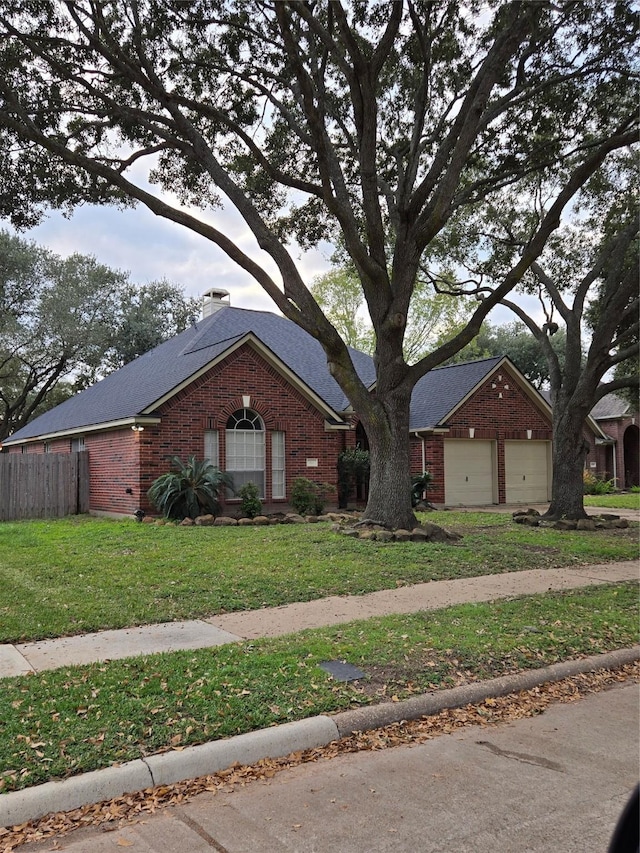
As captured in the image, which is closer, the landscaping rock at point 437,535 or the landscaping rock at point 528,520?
the landscaping rock at point 437,535

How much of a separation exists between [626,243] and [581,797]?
46.3ft

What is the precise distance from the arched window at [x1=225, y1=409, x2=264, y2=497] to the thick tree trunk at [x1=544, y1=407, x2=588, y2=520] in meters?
7.58

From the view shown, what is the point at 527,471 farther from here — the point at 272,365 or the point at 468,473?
the point at 272,365

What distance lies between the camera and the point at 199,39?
42.3 ft

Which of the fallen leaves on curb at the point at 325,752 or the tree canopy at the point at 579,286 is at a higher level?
the tree canopy at the point at 579,286

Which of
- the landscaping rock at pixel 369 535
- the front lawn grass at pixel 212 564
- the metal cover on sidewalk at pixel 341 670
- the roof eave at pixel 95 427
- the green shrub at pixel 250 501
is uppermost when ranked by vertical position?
the roof eave at pixel 95 427

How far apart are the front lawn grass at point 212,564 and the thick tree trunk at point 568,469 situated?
128cm

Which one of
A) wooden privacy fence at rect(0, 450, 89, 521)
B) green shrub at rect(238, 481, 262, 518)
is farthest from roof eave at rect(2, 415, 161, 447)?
green shrub at rect(238, 481, 262, 518)

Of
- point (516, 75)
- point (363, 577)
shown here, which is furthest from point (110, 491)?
point (516, 75)

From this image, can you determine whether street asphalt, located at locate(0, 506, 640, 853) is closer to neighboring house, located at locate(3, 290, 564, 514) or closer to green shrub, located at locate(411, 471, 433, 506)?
neighboring house, located at locate(3, 290, 564, 514)

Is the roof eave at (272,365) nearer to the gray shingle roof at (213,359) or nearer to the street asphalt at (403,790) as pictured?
the gray shingle roof at (213,359)

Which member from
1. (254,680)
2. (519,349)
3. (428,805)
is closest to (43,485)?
(254,680)

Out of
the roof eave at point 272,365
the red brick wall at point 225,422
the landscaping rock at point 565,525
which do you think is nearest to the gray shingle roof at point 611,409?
the roof eave at point 272,365

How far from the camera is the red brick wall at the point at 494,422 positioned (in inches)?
859
